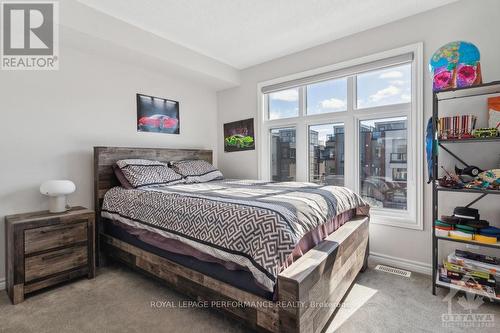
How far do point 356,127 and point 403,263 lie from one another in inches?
58.3

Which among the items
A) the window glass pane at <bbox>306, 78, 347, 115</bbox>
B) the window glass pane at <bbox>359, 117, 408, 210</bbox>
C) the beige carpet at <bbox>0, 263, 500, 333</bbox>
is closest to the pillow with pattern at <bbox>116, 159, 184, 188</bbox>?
the beige carpet at <bbox>0, 263, 500, 333</bbox>

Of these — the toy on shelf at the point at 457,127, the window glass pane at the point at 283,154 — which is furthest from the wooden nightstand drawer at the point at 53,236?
the toy on shelf at the point at 457,127

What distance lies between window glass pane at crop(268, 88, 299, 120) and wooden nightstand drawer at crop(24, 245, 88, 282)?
272 cm

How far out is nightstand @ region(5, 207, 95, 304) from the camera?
189 cm

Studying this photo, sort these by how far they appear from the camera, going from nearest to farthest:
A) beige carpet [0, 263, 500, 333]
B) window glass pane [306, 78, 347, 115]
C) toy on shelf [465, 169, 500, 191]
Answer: beige carpet [0, 263, 500, 333]
toy on shelf [465, 169, 500, 191]
window glass pane [306, 78, 347, 115]

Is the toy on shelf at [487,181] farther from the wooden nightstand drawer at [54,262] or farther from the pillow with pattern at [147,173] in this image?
the wooden nightstand drawer at [54,262]

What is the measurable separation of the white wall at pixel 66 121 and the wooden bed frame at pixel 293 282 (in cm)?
79

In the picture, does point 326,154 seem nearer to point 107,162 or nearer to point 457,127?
point 457,127

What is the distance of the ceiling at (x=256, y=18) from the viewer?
2.25 meters

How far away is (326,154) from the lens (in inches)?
122

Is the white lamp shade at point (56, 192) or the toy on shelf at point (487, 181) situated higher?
the toy on shelf at point (487, 181)

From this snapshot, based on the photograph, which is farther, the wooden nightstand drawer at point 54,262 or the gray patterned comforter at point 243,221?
the wooden nightstand drawer at point 54,262

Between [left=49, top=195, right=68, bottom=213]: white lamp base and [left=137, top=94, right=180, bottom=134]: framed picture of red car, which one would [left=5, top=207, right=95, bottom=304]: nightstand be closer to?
[left=49, top=195, right=68, bottom=213]: white lamp base

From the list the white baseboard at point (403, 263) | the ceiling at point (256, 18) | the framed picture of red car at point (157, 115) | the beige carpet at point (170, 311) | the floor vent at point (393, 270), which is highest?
the ceiling at point (256, 18)
